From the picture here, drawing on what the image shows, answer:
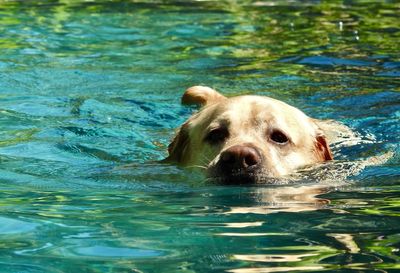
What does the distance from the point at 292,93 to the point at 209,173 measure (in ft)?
12.1

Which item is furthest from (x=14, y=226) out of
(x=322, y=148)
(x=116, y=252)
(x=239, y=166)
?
(x=322, y=148)

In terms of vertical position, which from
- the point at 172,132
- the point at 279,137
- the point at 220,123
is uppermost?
the point at 220,123

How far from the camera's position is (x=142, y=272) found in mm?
3094

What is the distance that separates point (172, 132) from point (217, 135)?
1.74 m

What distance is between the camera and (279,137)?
6.20 metres

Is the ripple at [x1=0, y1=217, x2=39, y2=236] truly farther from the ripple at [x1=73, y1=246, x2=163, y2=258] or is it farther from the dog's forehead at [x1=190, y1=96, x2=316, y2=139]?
the dog's forehead at [x1=190, y1=96, x2=316, y2=139]

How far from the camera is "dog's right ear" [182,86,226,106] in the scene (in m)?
7.90

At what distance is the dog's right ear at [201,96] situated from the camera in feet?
25.9

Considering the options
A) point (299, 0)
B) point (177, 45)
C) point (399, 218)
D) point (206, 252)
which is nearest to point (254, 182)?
point (399, 218)

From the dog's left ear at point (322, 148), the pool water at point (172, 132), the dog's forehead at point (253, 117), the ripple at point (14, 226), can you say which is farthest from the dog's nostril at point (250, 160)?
the ripple at point (14, 226)

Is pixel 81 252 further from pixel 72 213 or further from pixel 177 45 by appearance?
pixel 177 45

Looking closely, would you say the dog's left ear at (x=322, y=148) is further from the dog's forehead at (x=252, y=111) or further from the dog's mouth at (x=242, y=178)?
A: the dog's mouth at (x=242, y=178)

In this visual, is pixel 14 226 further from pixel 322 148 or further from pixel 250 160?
pixel 322 148

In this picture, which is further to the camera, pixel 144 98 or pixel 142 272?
pixel 144 98
